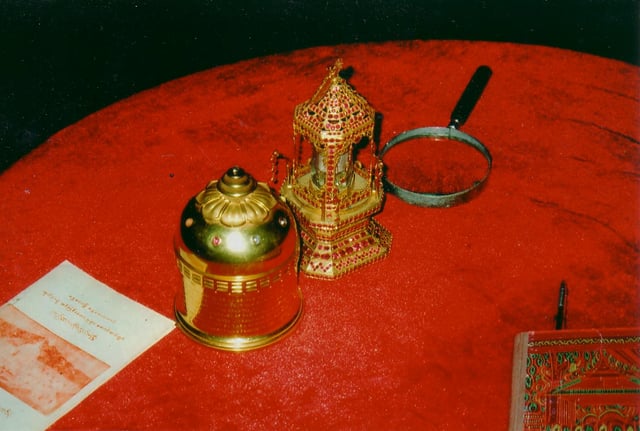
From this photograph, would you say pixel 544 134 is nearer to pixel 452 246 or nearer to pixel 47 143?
pixel 452 246

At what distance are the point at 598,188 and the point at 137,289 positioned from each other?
102cm

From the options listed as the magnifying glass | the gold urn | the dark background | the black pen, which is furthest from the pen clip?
the dark background

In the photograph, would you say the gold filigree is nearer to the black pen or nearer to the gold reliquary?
the gold reliquary

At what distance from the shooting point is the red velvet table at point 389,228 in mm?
1355

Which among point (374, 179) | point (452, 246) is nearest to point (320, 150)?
point (374, 179)

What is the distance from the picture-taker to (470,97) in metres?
1.97

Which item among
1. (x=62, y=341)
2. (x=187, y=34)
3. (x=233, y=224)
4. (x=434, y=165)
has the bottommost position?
(x=187, y=34)

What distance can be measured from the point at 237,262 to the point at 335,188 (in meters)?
0.31

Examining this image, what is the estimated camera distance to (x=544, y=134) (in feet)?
6.26

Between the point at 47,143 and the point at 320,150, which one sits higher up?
the point at 320,150

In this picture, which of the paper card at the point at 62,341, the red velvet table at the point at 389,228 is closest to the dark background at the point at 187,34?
the red velvet table at the point at 389,228

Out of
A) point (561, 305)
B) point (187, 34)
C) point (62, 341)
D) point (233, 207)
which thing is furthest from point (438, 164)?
point (187, 34)

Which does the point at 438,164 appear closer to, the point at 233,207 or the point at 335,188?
the point at 335,188

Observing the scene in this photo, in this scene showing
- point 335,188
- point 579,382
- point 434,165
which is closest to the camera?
point 579,382
